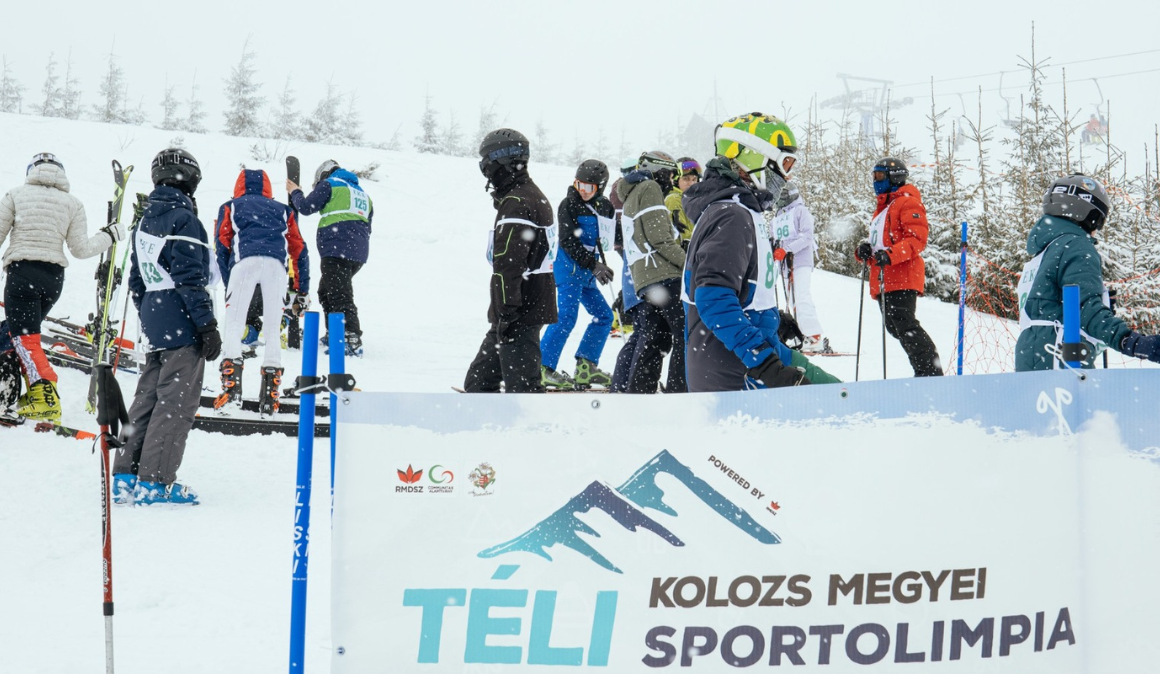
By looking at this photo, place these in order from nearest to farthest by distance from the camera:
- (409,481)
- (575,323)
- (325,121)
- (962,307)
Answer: (409,481) → (575,323) → (962,307) → (325,121)

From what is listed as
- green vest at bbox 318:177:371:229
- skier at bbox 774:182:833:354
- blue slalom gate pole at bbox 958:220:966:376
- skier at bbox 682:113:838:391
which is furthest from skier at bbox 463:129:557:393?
skier at bbox 774:182:833:354

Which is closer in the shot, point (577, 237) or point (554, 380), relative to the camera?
point (577, 237)

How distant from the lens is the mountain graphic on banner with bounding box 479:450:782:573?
7.88ft

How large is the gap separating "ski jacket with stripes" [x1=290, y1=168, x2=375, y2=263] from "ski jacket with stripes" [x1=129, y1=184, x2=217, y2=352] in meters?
3.77

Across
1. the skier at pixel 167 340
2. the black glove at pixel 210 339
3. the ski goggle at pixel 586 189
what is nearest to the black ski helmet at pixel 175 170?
the skier at pixel 167 340

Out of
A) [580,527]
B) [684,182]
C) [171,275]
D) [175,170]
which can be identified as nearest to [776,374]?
[580,527]

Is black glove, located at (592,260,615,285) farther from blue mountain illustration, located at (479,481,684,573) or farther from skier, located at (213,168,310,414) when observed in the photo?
blue mountain illustration, located at (479,481,684,573)

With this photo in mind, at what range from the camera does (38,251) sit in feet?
21.8

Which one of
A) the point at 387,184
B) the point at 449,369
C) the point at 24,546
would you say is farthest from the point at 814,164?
the point at 24,546

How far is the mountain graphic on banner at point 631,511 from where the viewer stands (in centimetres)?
240

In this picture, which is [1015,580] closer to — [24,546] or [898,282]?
[24,546]

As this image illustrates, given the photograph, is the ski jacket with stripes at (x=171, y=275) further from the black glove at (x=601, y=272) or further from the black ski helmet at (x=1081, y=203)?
the black ski helmet at (x=1081, y=203)

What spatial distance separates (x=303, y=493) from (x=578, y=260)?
5120 mm

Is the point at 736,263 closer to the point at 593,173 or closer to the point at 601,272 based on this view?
the point at 601,272
